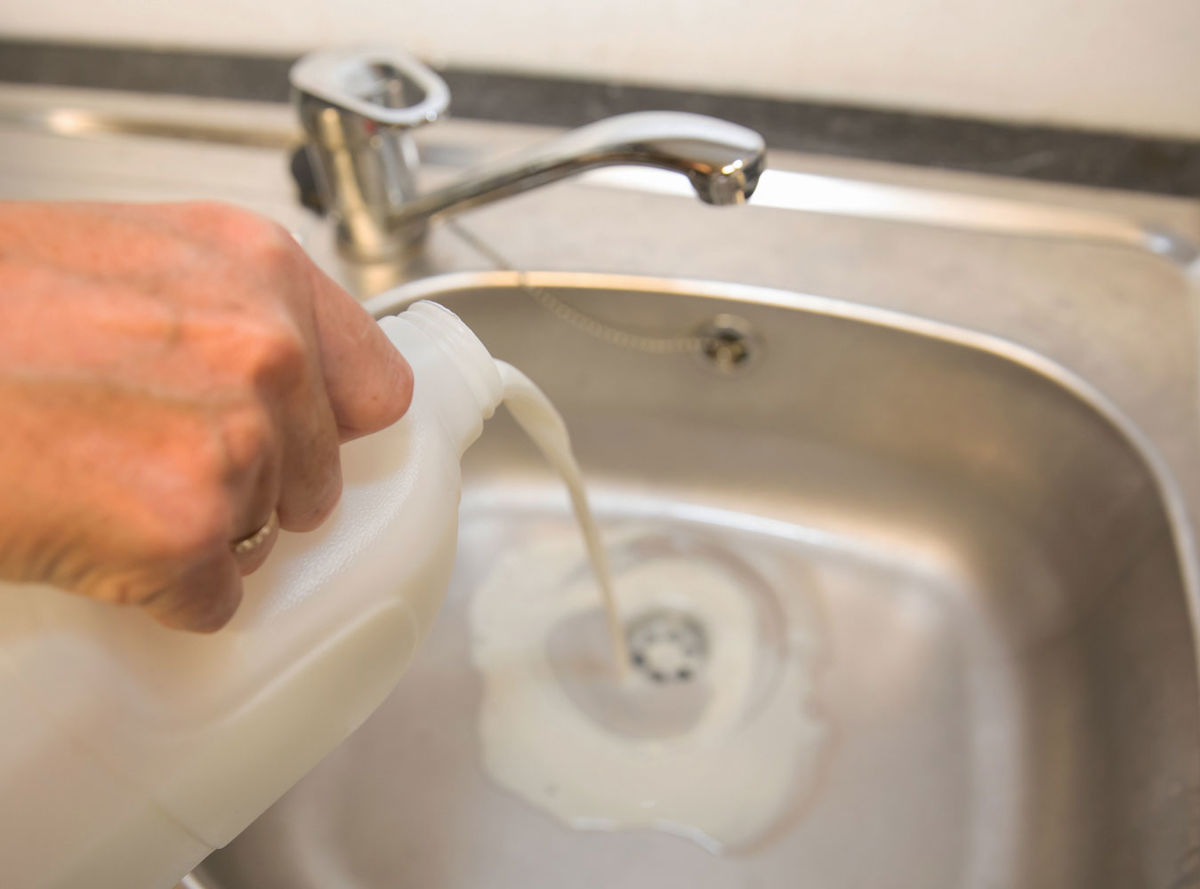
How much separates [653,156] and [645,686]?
35cm

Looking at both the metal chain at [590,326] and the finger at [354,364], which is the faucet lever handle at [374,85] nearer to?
the metal chain at [590,326]

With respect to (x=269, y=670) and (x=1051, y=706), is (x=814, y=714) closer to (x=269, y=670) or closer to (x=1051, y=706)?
(x=1051, y=706)

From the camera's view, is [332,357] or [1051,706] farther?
[1051,706]

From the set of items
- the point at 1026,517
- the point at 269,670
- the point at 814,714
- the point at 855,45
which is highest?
the point at 855,45

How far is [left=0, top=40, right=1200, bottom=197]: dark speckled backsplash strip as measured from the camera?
580 millimetres

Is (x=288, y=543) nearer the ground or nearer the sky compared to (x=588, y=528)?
nearer the sky

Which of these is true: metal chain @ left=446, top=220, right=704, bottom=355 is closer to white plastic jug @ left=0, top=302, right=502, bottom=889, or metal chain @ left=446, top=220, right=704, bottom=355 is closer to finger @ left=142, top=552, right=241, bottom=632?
white plastic jug @ left=0, top=302, right=502, bottom=889

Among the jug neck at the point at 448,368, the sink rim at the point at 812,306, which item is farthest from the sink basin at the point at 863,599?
the jug neck at the point at 448,368

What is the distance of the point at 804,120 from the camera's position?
61cm

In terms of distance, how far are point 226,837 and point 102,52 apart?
66cm

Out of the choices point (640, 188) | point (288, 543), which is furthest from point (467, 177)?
point (288, 543)

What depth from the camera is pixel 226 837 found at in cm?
32

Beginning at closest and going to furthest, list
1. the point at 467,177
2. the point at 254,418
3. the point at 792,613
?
1. the point at 254,418
2. the point at 467,177
3. the point at 792,613

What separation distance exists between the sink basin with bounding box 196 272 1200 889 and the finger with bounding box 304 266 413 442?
25cm
